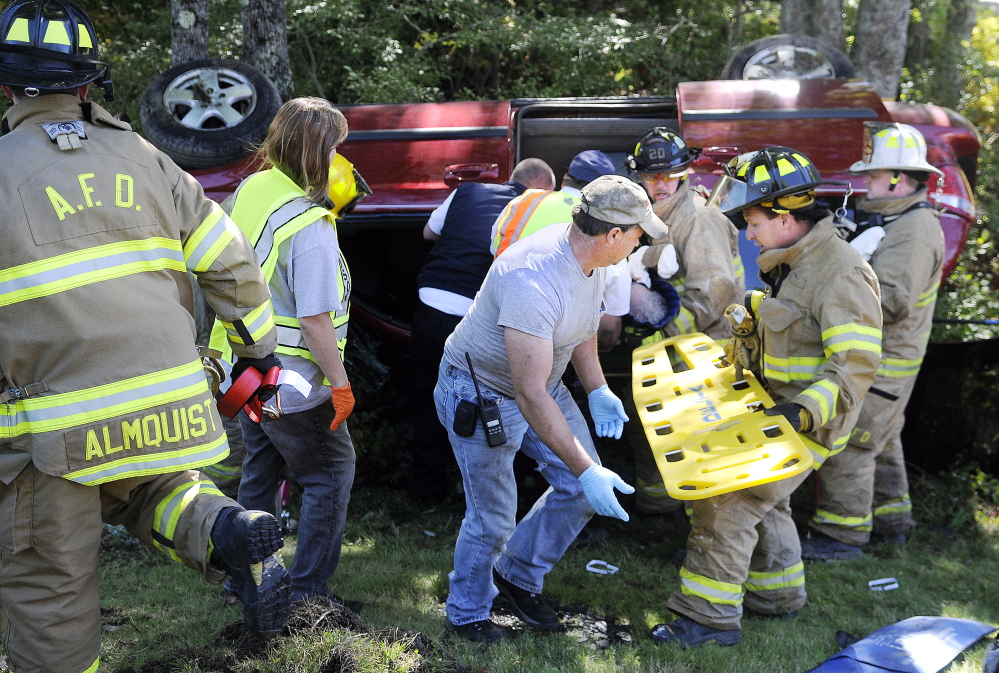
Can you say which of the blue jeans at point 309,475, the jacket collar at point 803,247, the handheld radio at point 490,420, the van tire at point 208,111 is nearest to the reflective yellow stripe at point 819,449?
the jacket collar at point 803,247

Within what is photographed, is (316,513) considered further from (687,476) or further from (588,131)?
(588,131)

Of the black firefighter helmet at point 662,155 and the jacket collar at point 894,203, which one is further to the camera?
the jacket collar at point 894,203

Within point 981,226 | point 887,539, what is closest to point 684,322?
point 887,539

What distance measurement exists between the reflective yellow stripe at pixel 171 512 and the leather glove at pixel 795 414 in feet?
6.79

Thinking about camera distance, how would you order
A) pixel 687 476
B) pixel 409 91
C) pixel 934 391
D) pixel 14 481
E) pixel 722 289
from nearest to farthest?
pixel 14 481, pixel 687 476, pixel 722 289, pixel 934 391, pixel 409 91

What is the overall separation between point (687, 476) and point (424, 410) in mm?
2034

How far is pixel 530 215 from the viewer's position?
146 inches

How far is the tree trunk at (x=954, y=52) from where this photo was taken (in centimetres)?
868

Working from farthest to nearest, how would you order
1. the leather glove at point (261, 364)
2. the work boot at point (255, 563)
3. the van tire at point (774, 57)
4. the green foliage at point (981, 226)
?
1. the van tire at point (774, 57)
2. the green foliage at point (981, 226)
3. the leather glove at point (261, 364)
4. the work boot at point (255, 563)

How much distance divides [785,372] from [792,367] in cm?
4

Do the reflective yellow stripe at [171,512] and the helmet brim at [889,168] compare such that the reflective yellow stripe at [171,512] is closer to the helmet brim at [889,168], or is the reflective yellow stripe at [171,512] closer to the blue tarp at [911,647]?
the blue tarp at [911,647]

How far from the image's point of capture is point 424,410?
4.89m

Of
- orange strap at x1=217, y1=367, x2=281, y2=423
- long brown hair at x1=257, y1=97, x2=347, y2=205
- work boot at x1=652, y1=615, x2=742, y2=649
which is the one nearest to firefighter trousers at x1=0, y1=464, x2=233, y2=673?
orange strap at x1=217, y1=367, x2=281, y2=423

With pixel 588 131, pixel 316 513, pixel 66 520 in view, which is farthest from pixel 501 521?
pixel 588 131
